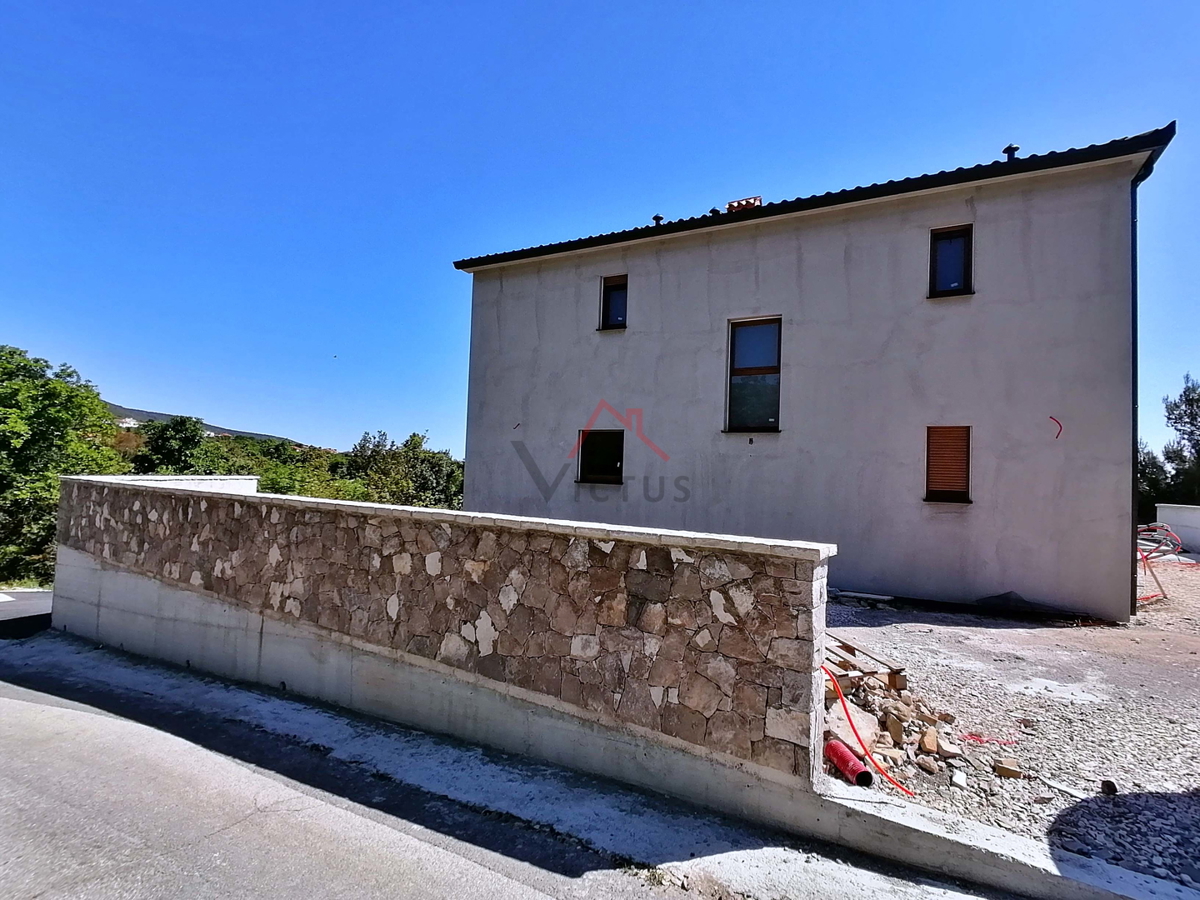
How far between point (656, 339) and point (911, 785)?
7.47m

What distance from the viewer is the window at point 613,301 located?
9.62m

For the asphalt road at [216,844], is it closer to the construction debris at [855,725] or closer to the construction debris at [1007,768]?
the construction debris at [855,725]

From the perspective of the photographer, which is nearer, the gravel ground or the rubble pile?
the gravel ground

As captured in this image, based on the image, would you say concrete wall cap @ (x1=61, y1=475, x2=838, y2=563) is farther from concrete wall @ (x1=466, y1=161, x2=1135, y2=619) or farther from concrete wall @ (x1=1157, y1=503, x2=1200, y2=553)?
concrete wall @ (x1=1157, y1=503, x2=1200, y2=553)

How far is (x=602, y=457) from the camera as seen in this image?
31.3 ft

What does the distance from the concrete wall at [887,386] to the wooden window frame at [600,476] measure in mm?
143

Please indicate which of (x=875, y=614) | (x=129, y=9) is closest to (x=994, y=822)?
(x=875, y=614)

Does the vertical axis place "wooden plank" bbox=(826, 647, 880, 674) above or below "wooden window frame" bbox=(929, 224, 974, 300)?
below

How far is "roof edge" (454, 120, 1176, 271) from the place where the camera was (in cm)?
617

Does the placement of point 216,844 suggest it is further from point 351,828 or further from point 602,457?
point 602,457

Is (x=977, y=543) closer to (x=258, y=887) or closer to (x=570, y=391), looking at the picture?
(x=570, y=391)

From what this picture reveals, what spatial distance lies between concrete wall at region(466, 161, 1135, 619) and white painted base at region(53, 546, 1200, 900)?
5330 mm

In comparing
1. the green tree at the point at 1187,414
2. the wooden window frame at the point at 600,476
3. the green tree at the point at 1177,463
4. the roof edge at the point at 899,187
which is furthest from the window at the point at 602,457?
the green tree at the point at 1187,414

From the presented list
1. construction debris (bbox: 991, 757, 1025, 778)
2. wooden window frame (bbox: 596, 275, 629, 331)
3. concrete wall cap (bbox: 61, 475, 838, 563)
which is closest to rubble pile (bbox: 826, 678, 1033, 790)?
construction debris (bbox: 991, 757, 1025, 778)
